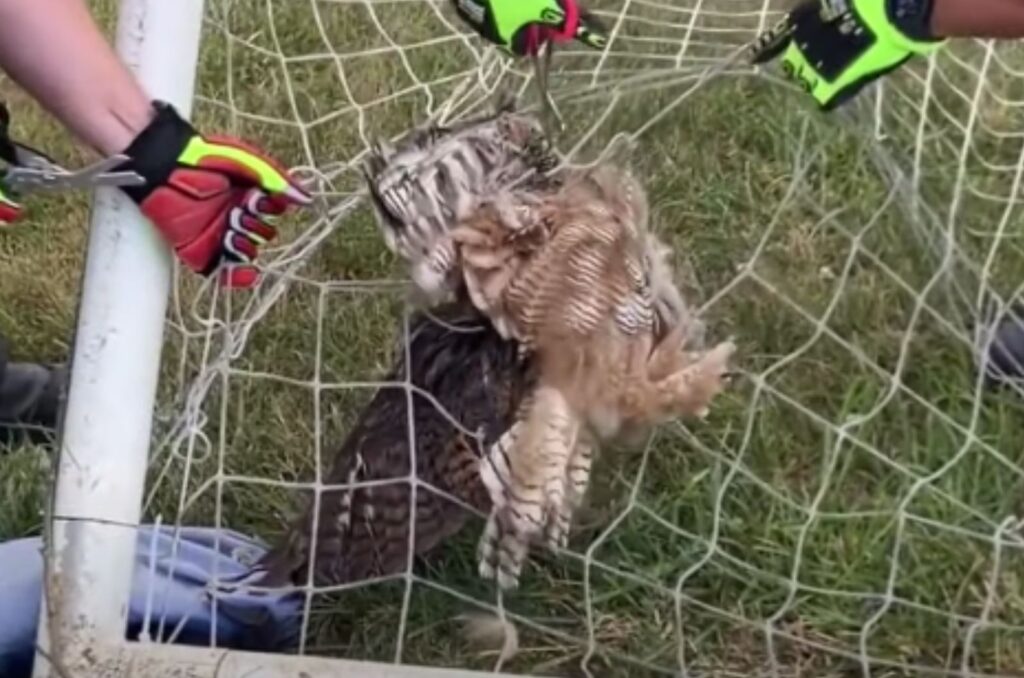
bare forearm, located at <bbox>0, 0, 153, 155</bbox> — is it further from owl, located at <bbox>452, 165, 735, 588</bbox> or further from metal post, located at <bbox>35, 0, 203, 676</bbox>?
owl, located at <bbox>452, 165, 735, 588</bbox>

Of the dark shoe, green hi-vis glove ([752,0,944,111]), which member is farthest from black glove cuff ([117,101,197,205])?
the dark shoe

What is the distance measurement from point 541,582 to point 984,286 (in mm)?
450

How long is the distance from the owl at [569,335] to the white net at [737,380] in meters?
0.13

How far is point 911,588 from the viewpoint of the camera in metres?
1.46

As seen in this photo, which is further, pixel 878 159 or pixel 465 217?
pixel 878 159

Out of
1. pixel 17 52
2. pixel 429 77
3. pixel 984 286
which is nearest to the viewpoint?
pixel 17 52

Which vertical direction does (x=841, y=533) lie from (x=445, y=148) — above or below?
below

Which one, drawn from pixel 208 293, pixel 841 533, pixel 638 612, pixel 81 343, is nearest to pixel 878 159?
pixel 841 533

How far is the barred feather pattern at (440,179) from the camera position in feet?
4.17

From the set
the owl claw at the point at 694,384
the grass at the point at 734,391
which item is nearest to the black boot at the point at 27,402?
the grass at the point at 734,391

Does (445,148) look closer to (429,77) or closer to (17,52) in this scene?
(17,52)

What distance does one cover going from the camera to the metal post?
124cm

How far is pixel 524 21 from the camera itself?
4.42 feet

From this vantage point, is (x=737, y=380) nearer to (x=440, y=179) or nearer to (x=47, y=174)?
(x=440, y=179)
